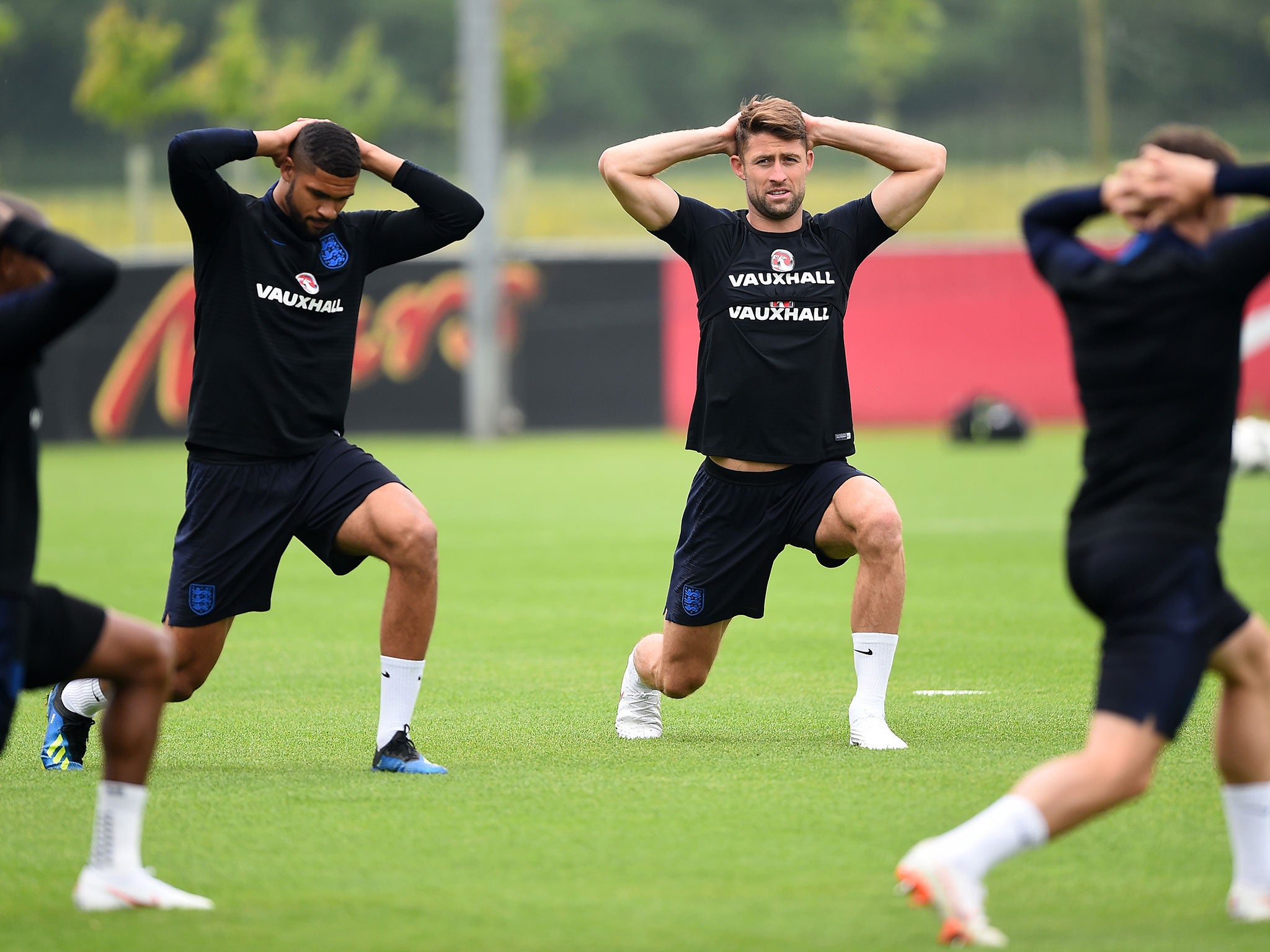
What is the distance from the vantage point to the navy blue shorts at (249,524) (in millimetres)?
6727

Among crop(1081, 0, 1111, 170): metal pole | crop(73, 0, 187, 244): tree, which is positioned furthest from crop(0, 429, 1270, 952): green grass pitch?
crop(1081, 0, 1111, 170): metal pole

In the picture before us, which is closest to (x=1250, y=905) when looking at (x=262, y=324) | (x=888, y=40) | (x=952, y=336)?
(x=262, y=324)

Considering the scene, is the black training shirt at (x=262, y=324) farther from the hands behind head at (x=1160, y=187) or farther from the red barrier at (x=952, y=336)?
the red barrier at (x=952, y=336)

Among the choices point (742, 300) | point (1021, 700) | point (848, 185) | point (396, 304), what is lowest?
point (1021, 700)

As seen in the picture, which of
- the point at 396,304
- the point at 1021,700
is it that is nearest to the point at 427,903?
the point at 1021,700

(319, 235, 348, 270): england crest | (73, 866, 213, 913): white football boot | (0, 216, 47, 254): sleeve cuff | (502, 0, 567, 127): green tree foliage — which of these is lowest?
(73, 866, 213, 913): white football boot

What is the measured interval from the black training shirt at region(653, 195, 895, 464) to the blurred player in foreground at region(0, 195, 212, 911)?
2.99m

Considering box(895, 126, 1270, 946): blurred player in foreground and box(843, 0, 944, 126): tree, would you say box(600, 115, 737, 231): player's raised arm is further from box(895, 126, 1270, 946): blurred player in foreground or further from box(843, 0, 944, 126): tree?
box(843, 0, 944, 126): tree

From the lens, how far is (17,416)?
15.1 feet

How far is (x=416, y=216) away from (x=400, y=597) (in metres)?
1.59

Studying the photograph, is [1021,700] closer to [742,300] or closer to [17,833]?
[742,300]

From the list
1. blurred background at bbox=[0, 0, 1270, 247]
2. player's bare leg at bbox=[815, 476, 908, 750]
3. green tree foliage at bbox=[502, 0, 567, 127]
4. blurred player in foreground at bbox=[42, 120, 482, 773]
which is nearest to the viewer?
blurred player in foreground at bbox=[42, 120, 482, 773]

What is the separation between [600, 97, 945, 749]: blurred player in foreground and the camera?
7.12 metres

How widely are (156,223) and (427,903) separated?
3857 centimetres
